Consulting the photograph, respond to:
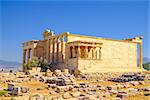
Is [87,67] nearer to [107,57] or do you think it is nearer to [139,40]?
[107,57]

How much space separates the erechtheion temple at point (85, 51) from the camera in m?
38.3

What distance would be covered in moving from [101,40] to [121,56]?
5.21m

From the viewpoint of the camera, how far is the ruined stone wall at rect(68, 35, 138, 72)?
127ft

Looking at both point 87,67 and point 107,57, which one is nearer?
point 87,67

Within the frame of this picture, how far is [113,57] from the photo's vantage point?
4447 cm

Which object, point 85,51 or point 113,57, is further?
point 113,57

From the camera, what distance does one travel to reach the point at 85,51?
135ft

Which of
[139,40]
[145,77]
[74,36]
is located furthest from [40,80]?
[139,40]

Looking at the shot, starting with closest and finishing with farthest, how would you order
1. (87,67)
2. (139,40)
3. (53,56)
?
1. (87,67)
2. (53,56)
3. (139,40)

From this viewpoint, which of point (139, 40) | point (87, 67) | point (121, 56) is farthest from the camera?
point (139, 40)

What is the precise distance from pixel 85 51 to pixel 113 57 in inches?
242

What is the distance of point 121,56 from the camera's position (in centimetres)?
4591

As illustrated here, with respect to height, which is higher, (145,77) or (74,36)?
(74,36)

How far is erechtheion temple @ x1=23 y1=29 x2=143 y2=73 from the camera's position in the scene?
38.3m
